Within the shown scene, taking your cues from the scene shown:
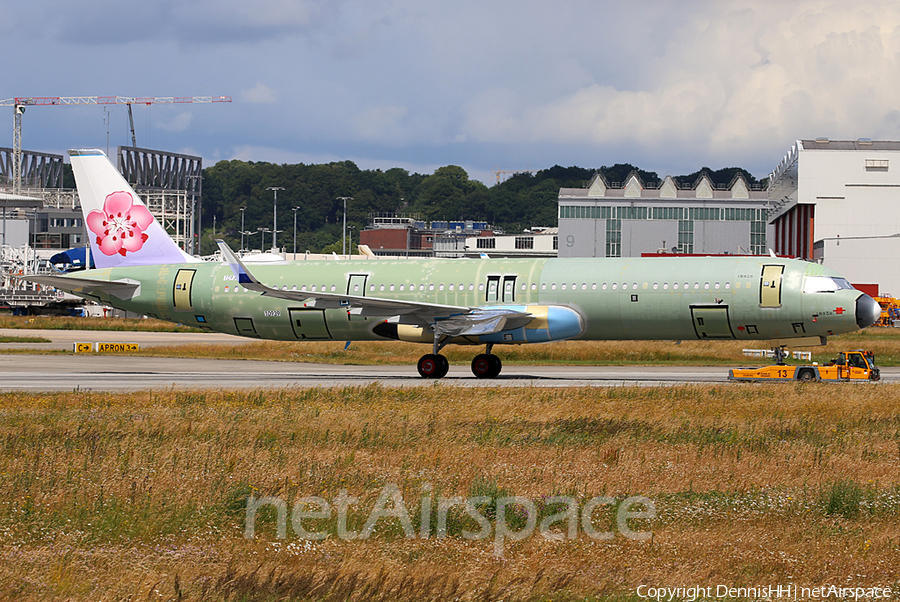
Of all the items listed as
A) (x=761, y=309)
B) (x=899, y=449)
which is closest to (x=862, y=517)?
(x=899, y=449)

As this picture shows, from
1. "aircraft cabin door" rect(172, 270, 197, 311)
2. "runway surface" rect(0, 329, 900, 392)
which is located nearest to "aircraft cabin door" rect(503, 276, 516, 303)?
"runway surface" rect(0, 329, 900, 392)

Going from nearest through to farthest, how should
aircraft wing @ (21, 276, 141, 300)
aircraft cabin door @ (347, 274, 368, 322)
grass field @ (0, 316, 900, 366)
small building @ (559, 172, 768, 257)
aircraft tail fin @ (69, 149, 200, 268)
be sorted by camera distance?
1. aircraft cabin door @ (347, 274, 368, 322)
2. aircraft wing @ (21, 276, 141, 300)
3. aircraft tail fin @ (69, 149, 200, 268)
4. grass field @ (0, 316, 900, 366)
5. small building @ (559, 172, 768, 257)

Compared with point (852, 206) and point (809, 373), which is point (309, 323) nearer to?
point (809, 373)

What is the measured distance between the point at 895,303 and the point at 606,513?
86.1m

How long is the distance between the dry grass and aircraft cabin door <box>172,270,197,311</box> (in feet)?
49.0

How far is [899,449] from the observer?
17281 millimetres

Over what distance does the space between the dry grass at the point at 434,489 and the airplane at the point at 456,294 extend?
8.62 m

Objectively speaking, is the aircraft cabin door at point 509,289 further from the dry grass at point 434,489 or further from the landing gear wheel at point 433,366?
the dry grass at point 434,489

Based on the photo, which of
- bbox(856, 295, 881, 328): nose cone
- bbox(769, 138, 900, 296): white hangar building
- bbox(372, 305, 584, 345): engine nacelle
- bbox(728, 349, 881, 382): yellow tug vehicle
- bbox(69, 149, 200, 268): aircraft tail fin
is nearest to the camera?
bbox(856, 295, 881, 328): nose cone

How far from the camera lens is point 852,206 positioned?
105 metres

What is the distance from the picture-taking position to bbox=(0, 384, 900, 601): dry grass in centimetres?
939

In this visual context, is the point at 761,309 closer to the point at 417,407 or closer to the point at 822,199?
the point at 417,407

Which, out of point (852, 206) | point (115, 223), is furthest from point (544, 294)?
point (852, 206)

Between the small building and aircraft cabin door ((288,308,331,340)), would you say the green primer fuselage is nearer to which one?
aircraft cabin door ((288,308,331,340))
